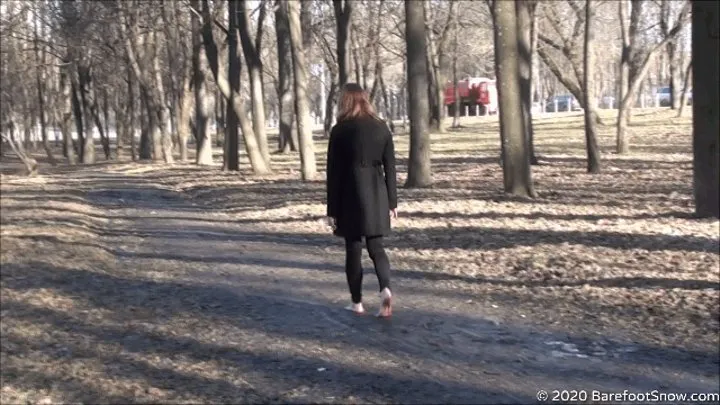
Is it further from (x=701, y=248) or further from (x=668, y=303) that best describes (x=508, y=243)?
(x=668, y=303)

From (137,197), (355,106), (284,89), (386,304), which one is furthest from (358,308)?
(284,89)

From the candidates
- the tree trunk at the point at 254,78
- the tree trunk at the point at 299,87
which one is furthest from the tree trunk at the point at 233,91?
the tree trunk at the point at 299,87

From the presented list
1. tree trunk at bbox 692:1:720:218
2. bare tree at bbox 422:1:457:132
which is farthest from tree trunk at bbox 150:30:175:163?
tree trunk at bbox 692:1:720:218

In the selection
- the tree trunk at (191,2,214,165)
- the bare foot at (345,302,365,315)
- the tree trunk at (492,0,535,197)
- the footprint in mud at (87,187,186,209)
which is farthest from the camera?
the tree trunk at (191,2,214,165)

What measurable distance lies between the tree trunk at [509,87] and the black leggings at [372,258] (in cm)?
849

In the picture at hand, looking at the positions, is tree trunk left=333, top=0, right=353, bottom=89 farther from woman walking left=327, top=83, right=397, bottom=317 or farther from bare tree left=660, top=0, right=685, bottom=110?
woman walking left=327, top=83, right=397, bottom=317

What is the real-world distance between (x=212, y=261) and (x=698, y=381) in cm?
672

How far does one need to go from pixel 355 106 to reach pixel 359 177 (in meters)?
0.59

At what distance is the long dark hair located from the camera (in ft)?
25.5

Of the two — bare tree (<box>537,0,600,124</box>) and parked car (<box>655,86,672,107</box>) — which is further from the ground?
bare tree (<box>537,0,600,124</box>)

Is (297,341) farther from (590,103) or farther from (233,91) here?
(233,91)

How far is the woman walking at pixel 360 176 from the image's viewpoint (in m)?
7.74

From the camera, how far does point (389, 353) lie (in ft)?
22.4

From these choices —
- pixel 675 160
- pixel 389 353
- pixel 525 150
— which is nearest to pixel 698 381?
pixel 389 353
